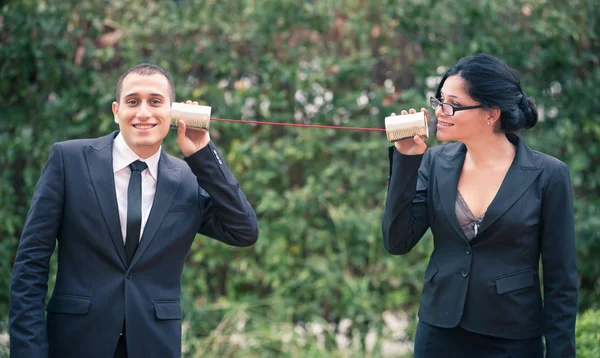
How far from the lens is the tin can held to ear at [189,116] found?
3.01 meters

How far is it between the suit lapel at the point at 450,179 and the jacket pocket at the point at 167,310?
1210mm

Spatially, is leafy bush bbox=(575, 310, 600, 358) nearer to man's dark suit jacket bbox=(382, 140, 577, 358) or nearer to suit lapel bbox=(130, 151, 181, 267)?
man's dark suit jacket bbox=(382, 140, 577, 358)

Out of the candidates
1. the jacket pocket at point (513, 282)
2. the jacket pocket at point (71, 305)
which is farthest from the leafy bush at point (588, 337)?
the jacket pocket at point (71, 305)

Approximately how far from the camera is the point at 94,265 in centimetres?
282

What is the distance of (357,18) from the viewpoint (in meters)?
5.36

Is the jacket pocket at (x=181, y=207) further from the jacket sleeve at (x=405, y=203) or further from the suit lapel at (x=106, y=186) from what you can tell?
the jacket sleeve at (x=405, y=203)

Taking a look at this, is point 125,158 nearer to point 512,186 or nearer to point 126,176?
point 126,176

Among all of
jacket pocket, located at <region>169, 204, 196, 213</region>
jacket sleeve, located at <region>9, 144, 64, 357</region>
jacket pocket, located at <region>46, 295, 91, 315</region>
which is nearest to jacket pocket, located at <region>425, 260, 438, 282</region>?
jacket pocket, located at <region>169, 204, 196, 213</region>

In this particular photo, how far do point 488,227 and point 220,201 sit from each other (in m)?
1.13

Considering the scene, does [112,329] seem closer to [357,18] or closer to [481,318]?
[481,318]

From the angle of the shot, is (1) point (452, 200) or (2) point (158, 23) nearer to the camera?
(1) point (452, 200)

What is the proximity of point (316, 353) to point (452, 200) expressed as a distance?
2.33 meters

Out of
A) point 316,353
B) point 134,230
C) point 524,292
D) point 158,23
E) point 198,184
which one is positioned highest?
point 158,23

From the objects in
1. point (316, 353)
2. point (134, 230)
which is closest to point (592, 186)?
point (316, 353)
